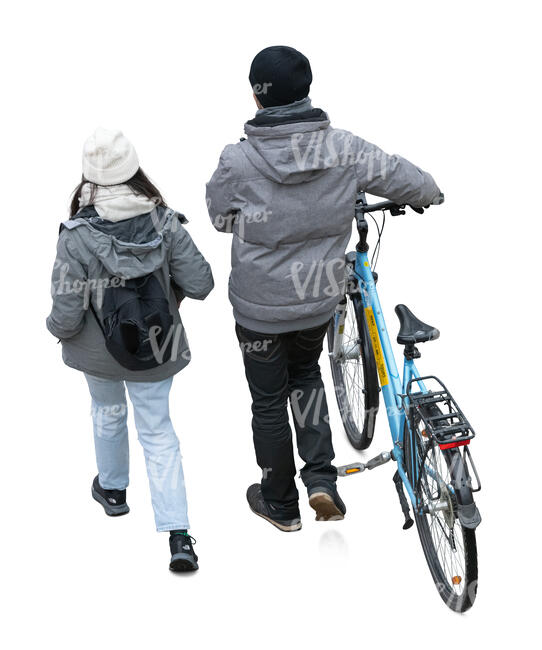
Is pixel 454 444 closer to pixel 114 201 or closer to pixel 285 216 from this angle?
pixel 285 216

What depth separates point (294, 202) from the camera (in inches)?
191

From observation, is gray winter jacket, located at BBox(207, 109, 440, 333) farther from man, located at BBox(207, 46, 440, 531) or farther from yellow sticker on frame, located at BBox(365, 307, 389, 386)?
yellow sticker on frame, located at BBox(365, 307, 389, 386)

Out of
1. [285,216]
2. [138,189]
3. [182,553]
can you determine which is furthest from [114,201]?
[182,553]

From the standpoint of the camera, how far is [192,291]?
5098mm

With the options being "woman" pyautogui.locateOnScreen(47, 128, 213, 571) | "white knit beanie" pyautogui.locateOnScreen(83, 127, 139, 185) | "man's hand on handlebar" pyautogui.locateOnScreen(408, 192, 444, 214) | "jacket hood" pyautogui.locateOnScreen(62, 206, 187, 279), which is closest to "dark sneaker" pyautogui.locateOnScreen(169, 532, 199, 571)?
"woman" pyautogui.locateOnScreen(47, 128, 213, 571)

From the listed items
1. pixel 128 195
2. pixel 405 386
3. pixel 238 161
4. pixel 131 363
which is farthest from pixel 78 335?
pixel 405 386

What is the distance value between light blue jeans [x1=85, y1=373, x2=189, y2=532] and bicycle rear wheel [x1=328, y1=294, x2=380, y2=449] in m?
1.03

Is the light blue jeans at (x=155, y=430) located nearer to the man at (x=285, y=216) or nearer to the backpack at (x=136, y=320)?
the backpack at (x=136, y=320)

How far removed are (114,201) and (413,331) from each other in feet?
4.43

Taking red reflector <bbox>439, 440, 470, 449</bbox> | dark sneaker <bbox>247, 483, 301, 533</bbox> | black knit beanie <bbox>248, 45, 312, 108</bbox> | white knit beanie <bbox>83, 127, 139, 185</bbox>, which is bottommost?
dark sneaker <bbox>247, 483, 301, 533</bbox>

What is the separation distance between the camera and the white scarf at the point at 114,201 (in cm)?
478

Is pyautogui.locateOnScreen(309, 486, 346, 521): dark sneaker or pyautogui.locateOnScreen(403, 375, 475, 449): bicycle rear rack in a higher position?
pyautogui.locateOnScreen(403, 375, 475, 449): bicycle rear rack

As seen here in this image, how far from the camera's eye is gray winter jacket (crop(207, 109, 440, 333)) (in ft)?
15.7

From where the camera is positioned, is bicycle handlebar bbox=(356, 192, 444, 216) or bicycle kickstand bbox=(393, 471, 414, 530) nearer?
bicycle kickstand bbox=(393, 471, 414, 530)
